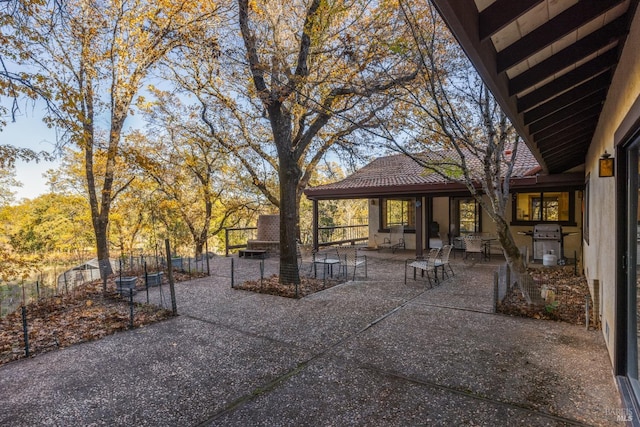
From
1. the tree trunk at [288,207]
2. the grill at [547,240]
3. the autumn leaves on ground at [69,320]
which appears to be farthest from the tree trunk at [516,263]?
the autumn leaves on ground at [69,320]

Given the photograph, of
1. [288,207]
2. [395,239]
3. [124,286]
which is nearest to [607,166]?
[288,207]

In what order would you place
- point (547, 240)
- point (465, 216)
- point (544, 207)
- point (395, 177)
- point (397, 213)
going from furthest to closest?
1. point (397, 213)
2. point (465, 216)
3. point (395, 177)
4. point (544, 207)
5. point (547, 240)

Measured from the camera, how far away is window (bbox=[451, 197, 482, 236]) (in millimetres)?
11320

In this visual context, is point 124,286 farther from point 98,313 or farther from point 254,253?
point 254,253

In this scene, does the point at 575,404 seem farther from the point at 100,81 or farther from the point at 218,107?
the point at 218,107

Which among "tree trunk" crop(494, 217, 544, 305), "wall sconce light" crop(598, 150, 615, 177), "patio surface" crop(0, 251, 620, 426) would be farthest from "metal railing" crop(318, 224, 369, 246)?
"wall sconce light" crop(598, 150, 615, 177)

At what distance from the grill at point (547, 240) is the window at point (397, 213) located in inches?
163

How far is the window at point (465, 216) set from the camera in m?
11.3

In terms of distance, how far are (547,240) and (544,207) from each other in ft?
5.21

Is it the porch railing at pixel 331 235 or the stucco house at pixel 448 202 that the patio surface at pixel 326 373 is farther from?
the porch railing at pixel 331 235

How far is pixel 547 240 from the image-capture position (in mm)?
8820

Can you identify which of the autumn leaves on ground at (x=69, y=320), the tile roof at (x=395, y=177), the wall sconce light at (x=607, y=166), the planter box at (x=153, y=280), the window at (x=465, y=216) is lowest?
the autumn leaves on ground at (x=69, y=320)

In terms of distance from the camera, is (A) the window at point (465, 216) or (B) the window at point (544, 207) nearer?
(B) the window at point (544, 207)

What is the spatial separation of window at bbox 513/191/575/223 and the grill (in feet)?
3.53
